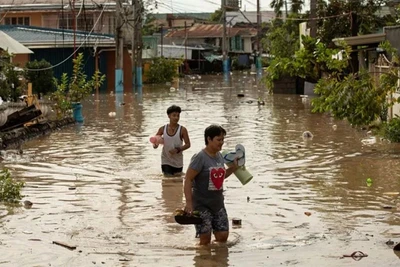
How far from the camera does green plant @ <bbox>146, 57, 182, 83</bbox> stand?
55.4 m

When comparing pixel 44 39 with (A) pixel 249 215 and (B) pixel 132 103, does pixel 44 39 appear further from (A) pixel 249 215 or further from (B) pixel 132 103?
(A) pixel 249 215

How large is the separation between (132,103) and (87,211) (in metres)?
23.7

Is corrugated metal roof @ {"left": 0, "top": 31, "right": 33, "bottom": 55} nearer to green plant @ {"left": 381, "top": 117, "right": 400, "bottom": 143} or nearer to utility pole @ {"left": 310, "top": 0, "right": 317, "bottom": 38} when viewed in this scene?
green plant @ {"left": 381, "top": 117, "right": 400, "bottom": 143}

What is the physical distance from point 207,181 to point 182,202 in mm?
3325

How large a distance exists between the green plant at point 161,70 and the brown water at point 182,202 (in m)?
31.6

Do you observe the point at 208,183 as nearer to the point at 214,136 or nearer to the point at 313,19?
the point at 214,136

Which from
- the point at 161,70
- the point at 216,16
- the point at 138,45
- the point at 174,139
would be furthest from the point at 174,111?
the point at 216,16

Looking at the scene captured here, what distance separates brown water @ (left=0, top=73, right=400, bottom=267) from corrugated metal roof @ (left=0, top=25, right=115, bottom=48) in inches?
847

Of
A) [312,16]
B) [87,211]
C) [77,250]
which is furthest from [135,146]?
[312,16]

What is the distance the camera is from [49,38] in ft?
149

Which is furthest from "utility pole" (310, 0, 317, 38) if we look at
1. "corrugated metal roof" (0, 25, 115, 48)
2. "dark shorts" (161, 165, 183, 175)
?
"dark shorts" (161, 165, 183, 175)

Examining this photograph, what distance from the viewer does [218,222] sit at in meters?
9.38

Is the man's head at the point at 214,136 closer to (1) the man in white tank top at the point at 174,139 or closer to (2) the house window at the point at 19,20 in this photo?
(1) the man in white tank top at the point at 174,139

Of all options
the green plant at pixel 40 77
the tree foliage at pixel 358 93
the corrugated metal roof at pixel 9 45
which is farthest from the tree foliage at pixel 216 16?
the tree foliage at pixel 358 93
